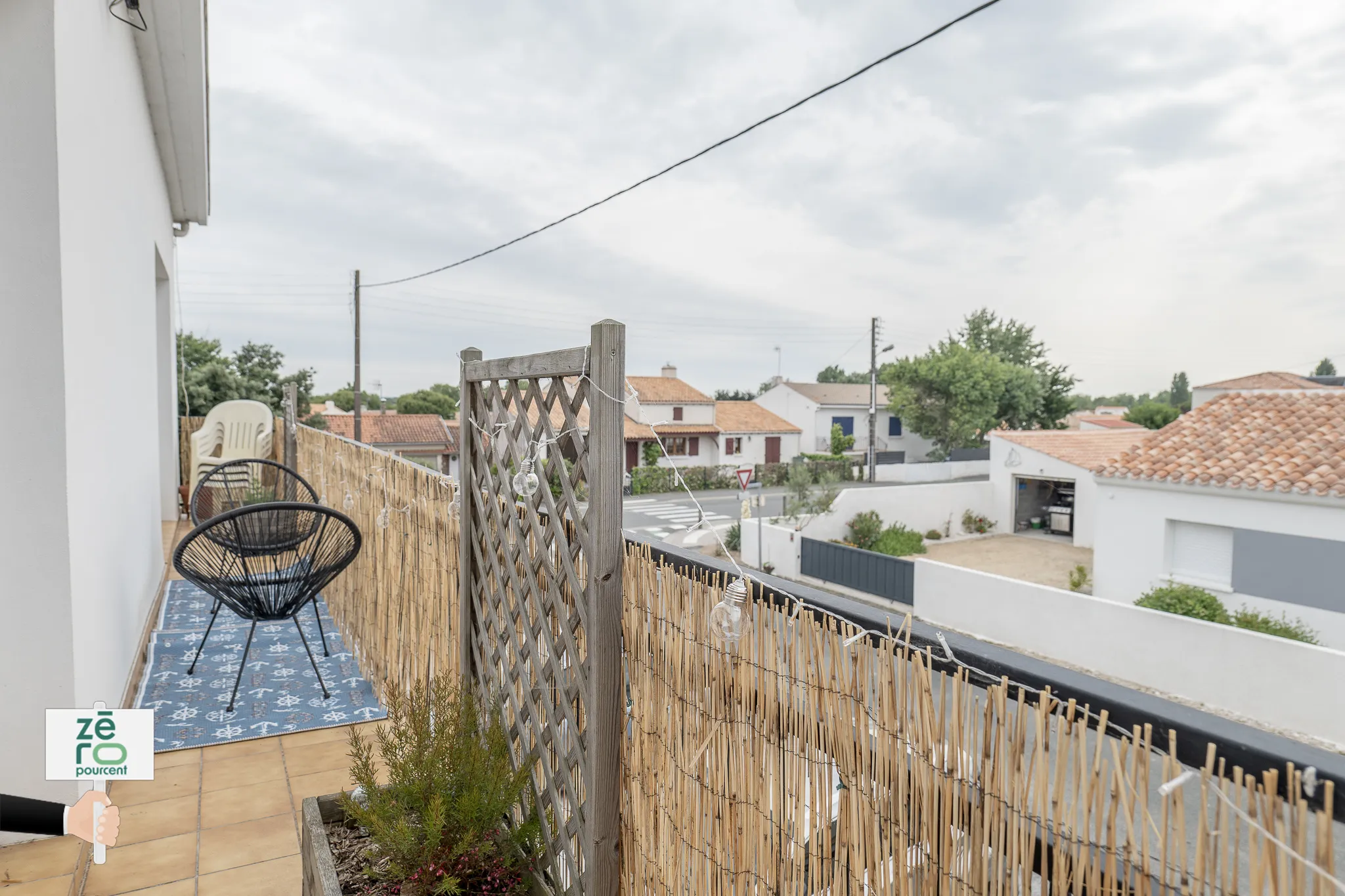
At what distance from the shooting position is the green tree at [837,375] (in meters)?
52.7

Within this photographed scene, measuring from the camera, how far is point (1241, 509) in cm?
891

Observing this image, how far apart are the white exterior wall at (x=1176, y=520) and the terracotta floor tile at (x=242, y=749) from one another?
33.2ft

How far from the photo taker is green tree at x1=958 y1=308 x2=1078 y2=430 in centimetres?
3073

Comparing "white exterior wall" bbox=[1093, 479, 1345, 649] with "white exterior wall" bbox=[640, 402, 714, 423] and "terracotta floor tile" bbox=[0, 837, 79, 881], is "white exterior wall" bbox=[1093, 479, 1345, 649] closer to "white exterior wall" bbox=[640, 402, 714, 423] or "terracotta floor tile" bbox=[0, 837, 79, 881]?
"terracotta floor tile" bbox=[0, 837, 79, 881]

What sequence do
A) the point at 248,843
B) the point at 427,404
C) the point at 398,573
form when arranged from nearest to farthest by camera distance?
the point at 248,843
the point at 398,573
the point at 427,404

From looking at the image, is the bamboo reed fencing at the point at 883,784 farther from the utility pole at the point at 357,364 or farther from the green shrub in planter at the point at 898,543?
the utility pole at the point at 357,364

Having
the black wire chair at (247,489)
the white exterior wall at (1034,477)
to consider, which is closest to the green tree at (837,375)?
the white exterior wall at (1034,477)

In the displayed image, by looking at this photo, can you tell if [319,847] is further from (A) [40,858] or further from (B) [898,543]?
(B) [898,543]

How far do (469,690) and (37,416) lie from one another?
50.6 inches

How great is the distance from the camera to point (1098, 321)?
39125mm

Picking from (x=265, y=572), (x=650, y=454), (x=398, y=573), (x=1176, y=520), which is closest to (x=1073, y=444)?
(x=1176, y=520)

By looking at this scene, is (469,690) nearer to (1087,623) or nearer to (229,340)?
(1087,623)

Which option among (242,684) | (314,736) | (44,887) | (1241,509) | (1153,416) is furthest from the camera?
(1153,416)

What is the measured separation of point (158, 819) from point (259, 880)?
53 cm
